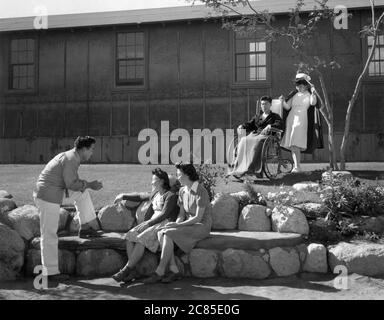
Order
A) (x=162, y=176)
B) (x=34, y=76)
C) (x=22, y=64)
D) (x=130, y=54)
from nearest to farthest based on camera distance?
(x=162, y=176), (x=130, y=54), (x=34, y=76), (x=22, y=64)

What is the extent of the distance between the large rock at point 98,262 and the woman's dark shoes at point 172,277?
2.73ft

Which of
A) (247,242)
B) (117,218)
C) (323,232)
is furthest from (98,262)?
(323,232)

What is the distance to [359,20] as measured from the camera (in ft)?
47.6

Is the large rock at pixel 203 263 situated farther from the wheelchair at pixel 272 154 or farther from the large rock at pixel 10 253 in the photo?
the wheelchair at pixel 272 154

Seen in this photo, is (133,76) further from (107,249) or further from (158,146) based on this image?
(107,249)

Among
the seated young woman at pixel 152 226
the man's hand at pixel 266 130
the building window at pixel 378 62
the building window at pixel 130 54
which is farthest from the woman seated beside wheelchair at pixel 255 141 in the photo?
the building window at pixel 130 54

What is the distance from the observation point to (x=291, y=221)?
6.18m

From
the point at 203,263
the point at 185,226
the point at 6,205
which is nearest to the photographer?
the point at 185,226

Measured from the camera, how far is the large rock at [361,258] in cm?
559

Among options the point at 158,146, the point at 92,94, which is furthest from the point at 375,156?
the point at 92,94

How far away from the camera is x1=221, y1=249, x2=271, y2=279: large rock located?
5797mm

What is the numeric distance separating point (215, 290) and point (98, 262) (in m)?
1.62

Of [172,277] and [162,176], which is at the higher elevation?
[162,176]

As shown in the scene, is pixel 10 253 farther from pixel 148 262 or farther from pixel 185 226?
pixel 185 226
